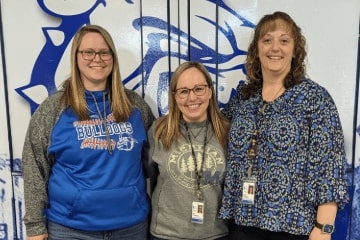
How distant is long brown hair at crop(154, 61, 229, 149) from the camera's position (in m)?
1.57

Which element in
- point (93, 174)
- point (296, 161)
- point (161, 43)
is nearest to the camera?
point (296, 161)

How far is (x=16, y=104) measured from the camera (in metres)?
1.95

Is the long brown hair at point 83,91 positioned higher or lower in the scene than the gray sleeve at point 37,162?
higher

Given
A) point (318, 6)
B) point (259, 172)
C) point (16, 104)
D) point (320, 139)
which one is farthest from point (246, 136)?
point (16, 104)

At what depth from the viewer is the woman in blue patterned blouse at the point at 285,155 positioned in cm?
134

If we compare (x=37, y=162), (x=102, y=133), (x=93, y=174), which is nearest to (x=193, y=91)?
(x=102, y=133)

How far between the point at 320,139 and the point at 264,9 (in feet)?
2.63

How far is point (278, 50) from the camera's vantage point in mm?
1418

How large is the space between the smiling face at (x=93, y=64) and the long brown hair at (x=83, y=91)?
16 millimetres

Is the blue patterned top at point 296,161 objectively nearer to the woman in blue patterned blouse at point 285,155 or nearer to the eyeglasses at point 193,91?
the woman in blue patterned blouse at point 285,155

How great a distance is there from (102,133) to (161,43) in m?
0.60

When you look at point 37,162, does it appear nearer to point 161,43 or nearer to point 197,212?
point 197,212

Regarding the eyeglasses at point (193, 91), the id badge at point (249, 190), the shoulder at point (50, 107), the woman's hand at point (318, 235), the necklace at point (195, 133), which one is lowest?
the woman's hand at point (318, 235)

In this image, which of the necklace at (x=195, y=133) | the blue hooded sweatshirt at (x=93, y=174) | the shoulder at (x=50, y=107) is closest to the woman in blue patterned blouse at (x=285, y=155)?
the necklace at (x=195, y=133)
